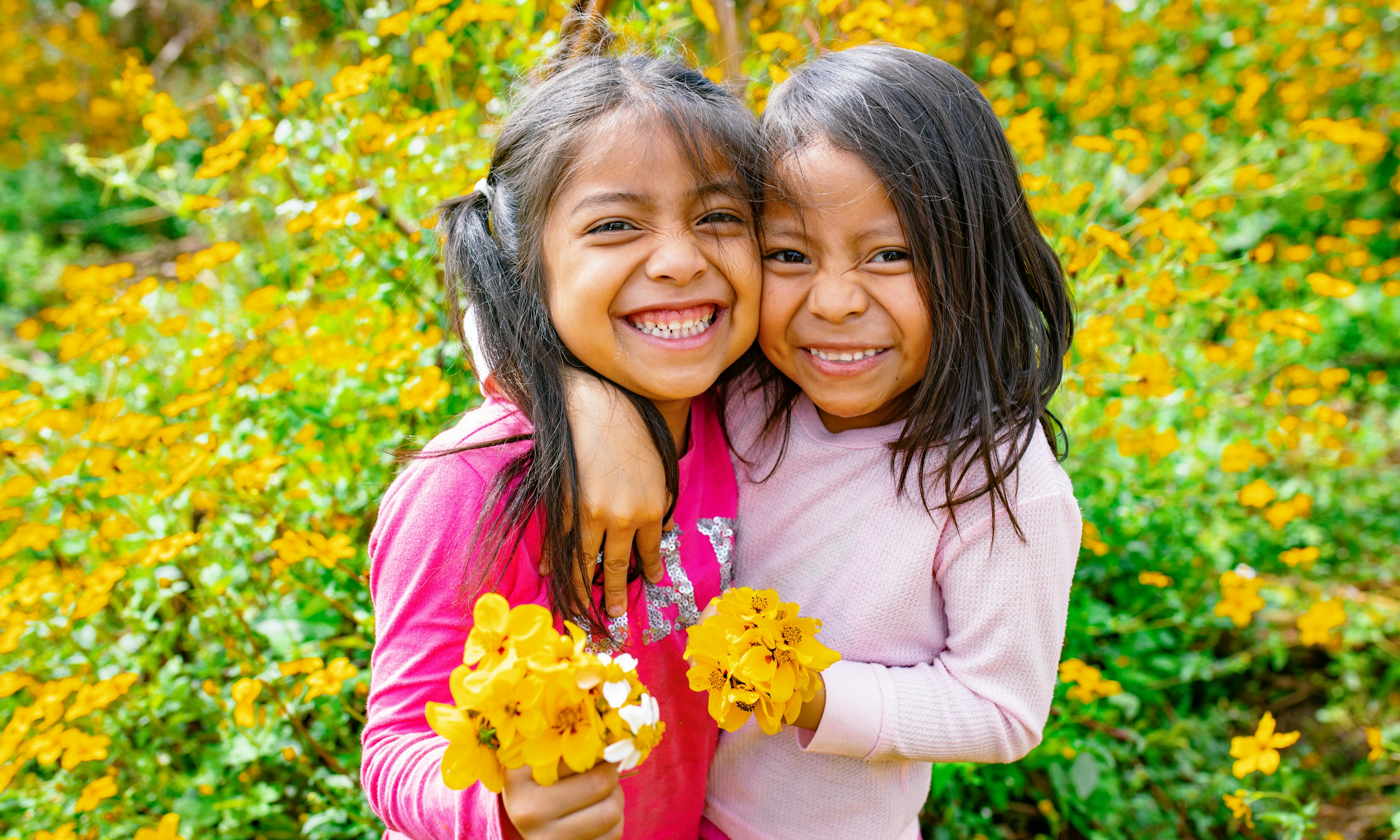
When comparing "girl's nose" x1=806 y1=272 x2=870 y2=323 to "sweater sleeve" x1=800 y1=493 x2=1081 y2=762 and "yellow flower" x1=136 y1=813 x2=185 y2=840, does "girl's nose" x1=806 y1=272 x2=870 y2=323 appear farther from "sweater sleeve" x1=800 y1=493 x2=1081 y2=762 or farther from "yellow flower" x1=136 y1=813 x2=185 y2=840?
"yellow flower" x1=136 y1=813 x2=185 y2=840

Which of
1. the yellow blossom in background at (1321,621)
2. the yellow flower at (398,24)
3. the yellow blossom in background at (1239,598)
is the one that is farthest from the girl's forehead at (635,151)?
the yellow blossom in background at (1321,621)

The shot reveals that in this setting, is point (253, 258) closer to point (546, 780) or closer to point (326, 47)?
point (326, 47)

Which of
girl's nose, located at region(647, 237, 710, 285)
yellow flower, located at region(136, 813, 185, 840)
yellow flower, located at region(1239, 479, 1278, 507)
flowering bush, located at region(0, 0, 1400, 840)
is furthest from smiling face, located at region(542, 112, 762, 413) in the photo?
yellow flower, located at region(1239, 479, 1278, 507)

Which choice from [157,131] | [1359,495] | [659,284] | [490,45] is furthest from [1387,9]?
[157,131]

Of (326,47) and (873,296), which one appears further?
(326,47)

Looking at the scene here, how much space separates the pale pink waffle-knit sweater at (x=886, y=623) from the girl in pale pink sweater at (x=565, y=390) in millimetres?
87

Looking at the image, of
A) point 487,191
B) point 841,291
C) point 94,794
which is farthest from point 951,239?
point 94,794

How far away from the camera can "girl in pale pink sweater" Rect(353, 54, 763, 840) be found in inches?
36.3

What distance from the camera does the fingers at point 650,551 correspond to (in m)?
0.99

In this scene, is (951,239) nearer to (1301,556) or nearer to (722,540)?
(722,540)

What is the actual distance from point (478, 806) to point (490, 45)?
4.73 feet

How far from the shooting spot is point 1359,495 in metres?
2.65

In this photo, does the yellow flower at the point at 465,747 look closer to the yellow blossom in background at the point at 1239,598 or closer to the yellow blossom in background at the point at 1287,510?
the yellow blossom in background at the point at 1239,598

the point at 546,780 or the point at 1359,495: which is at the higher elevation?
the point at 546,780
